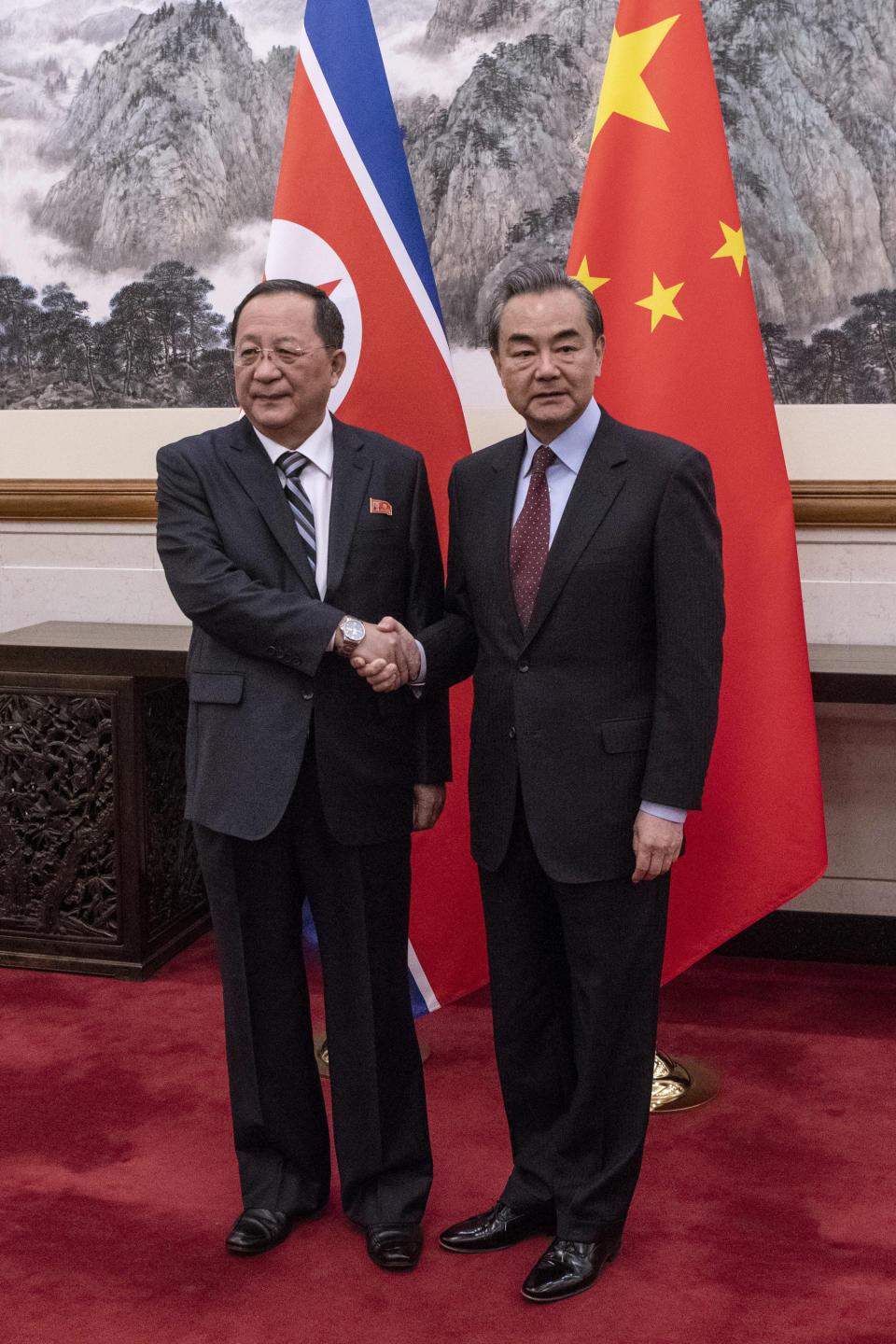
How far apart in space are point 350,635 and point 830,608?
6.22 feet

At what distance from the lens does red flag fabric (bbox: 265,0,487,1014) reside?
2830 mm

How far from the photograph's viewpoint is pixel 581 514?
195 cm

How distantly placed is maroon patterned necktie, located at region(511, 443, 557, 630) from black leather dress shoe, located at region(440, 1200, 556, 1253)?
1037 mm

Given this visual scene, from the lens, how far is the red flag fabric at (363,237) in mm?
2830

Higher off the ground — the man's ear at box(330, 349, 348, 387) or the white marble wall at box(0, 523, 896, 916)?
the man's ear at box(330, 349, 348, 387)

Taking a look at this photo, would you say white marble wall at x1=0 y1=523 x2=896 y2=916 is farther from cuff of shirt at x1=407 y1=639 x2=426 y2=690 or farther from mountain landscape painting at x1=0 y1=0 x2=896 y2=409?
cuff of shirt at x1=407 y1=639 x2=426 y2=690

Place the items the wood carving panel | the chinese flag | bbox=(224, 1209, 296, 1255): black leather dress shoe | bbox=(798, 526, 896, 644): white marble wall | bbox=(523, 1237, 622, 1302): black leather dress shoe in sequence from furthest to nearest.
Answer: the wood carving panel → bbox=(798, 526, 896, 644): white marble wall → the chinese flag → bbox=(224, 1209, 296, 1255): black leather dress shoe → bbox=(523, 1237, 622, 1302): black leather dress shoe

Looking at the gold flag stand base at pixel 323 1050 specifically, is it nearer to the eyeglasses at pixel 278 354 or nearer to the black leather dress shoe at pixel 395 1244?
the black leather dress shoe at pixel 395 1244

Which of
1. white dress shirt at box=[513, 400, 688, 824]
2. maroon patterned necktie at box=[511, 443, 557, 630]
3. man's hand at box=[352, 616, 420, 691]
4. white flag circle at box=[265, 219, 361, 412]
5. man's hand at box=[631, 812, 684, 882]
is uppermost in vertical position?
white flag circle at box=[265, 219, 361, 412]

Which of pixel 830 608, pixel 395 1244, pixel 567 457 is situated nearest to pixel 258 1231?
pixel 395 1244

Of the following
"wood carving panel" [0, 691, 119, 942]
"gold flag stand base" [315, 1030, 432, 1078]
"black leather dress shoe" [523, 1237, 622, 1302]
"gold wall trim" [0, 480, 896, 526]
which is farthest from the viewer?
"gold wall trim" [0, 480, 896, 526]

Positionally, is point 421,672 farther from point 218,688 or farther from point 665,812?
point 665,812

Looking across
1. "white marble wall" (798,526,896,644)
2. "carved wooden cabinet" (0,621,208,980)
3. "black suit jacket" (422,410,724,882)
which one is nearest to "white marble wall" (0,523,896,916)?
"white marble wall" (798,526,896,644)

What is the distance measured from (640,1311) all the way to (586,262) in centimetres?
202
